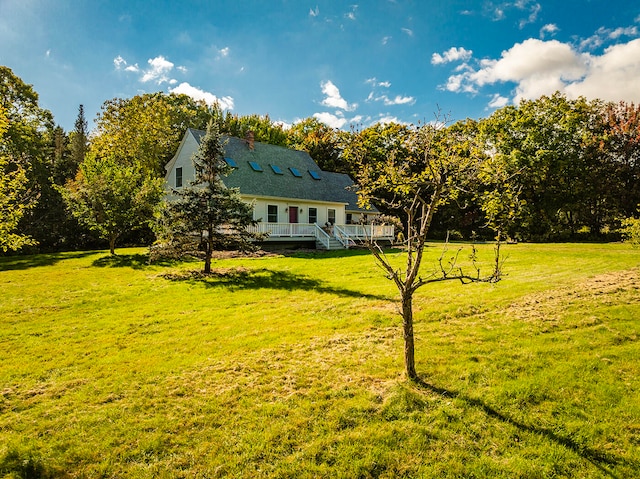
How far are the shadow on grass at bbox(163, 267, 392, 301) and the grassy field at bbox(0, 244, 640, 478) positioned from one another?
4.33 ft

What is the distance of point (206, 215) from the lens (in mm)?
12055

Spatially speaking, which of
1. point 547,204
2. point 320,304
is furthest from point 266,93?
point 547,204

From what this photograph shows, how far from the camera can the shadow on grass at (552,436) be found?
3078 mm

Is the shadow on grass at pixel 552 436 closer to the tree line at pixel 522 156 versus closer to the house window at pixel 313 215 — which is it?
the tree line at pixel 522 156

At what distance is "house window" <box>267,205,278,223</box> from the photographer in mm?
22094

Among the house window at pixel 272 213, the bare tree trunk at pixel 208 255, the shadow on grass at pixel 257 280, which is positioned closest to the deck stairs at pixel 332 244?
the house window at pixel 272 213

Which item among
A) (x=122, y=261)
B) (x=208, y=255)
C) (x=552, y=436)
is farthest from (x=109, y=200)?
(x=552, y=436)

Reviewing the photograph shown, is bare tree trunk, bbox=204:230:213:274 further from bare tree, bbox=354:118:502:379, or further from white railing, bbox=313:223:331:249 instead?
white railing, bbox=313:223:331:249

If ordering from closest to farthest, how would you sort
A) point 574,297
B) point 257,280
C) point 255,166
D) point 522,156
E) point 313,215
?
1. point 574,297
2. point 257,280
3. point 255,166
4. point 313,215
5. point 522,156

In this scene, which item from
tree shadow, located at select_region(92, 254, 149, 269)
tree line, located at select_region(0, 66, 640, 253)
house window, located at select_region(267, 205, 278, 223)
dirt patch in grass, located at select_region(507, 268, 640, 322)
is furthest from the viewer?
tree line, located at select_region(0, 66, 640, 253)

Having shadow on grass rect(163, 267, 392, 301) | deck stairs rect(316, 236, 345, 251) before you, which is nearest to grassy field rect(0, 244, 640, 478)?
shadow on grass rect(163, 267, 392, 301)

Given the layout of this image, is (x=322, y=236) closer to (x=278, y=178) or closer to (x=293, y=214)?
(x=293, y=214)

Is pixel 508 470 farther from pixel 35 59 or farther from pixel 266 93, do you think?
pixel 35 59

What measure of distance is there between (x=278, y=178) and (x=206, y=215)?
39.4ft
